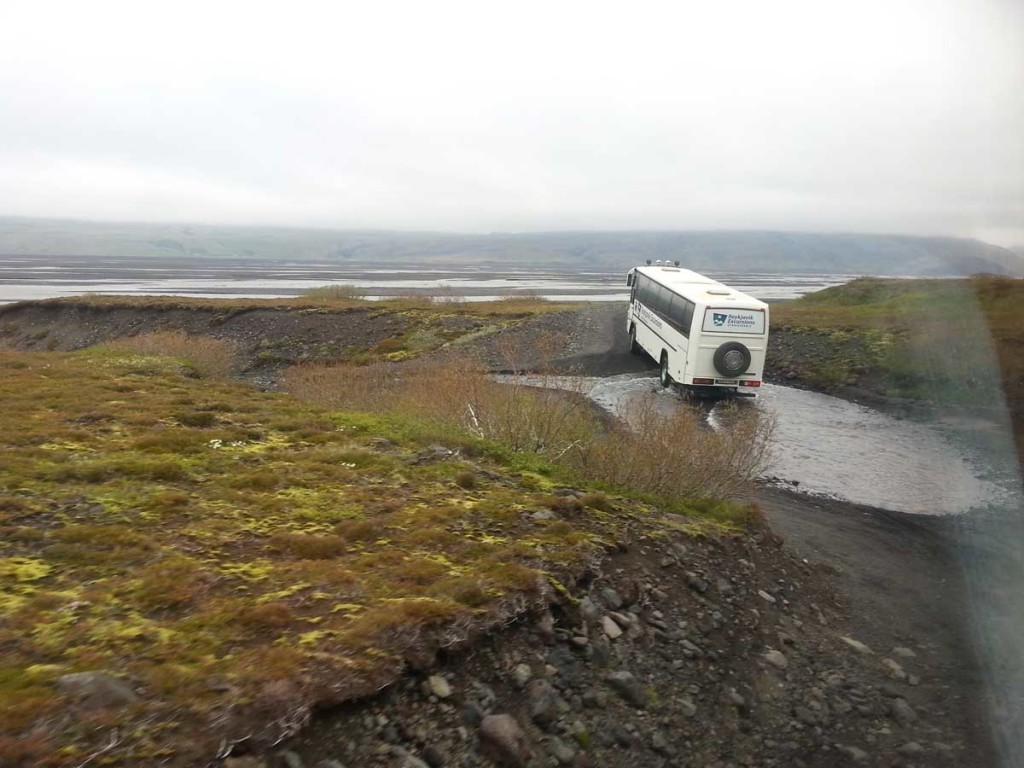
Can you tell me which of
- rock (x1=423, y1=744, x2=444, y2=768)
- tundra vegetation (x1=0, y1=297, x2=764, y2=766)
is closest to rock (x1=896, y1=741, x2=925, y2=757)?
tundra vegetation (x1=0, y1=297, x2=764, y2=766)

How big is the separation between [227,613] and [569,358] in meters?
25.5

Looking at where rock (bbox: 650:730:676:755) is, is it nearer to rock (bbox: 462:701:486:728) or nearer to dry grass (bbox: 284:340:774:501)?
rock (bbox: 462:701:486:728)


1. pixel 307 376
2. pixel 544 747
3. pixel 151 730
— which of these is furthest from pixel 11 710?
pixel 307 376

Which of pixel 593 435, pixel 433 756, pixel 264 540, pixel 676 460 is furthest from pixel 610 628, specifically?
pixel 593 435

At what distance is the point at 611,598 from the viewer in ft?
21.6

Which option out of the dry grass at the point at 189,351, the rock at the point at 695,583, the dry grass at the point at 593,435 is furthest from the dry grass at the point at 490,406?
the dry grass at the point at 189,351

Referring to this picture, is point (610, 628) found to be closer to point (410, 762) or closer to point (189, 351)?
point (410, 762)

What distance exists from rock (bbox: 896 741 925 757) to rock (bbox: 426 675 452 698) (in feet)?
11.7

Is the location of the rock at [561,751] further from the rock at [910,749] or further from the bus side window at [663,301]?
the bus side window at [663,301]

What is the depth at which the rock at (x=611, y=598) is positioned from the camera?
6516 millimetres

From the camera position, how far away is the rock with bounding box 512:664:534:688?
518cm

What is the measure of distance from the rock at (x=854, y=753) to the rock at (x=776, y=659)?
0.95 m

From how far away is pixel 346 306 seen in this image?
43.9 meters

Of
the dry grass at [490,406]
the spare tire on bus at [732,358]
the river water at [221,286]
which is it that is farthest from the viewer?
the river water at [221,286]
